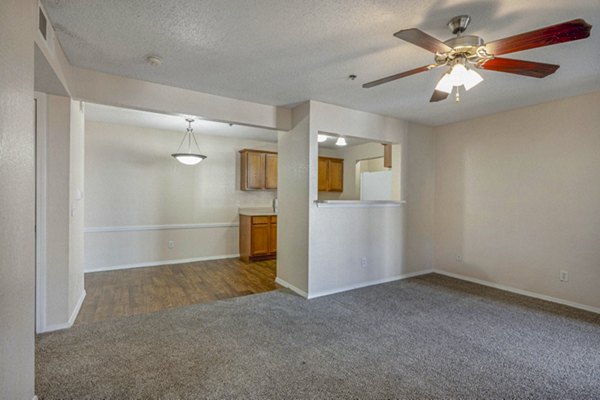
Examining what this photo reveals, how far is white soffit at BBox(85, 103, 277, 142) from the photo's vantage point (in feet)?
13.2

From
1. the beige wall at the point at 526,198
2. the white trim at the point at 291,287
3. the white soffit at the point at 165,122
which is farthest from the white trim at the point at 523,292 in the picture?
the white soffit at the point at 165,122

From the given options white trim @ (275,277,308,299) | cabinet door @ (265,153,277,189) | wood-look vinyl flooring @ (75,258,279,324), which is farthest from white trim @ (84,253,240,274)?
white trim @ (275,277,308,299)

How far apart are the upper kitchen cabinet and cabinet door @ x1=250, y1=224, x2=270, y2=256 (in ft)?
2.91

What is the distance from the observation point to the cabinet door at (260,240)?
5316 millimetres

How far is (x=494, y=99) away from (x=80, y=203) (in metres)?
4.97

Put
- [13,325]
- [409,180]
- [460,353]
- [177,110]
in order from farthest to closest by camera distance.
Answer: [409,180]
[177,110]
[460,353]
[13,325]

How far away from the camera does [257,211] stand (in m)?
5.79

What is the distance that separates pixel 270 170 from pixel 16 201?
467cm

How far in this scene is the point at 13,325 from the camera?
1316 mm

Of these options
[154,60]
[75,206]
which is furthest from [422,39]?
[75,206]

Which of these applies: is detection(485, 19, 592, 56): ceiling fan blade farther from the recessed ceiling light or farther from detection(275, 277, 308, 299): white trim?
detection(275, 277, 308, 299): white trim

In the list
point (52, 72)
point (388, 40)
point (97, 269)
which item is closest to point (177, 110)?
point (52, 72)

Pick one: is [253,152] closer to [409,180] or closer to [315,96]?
[315,96]

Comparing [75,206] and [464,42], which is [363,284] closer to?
[464,42]
